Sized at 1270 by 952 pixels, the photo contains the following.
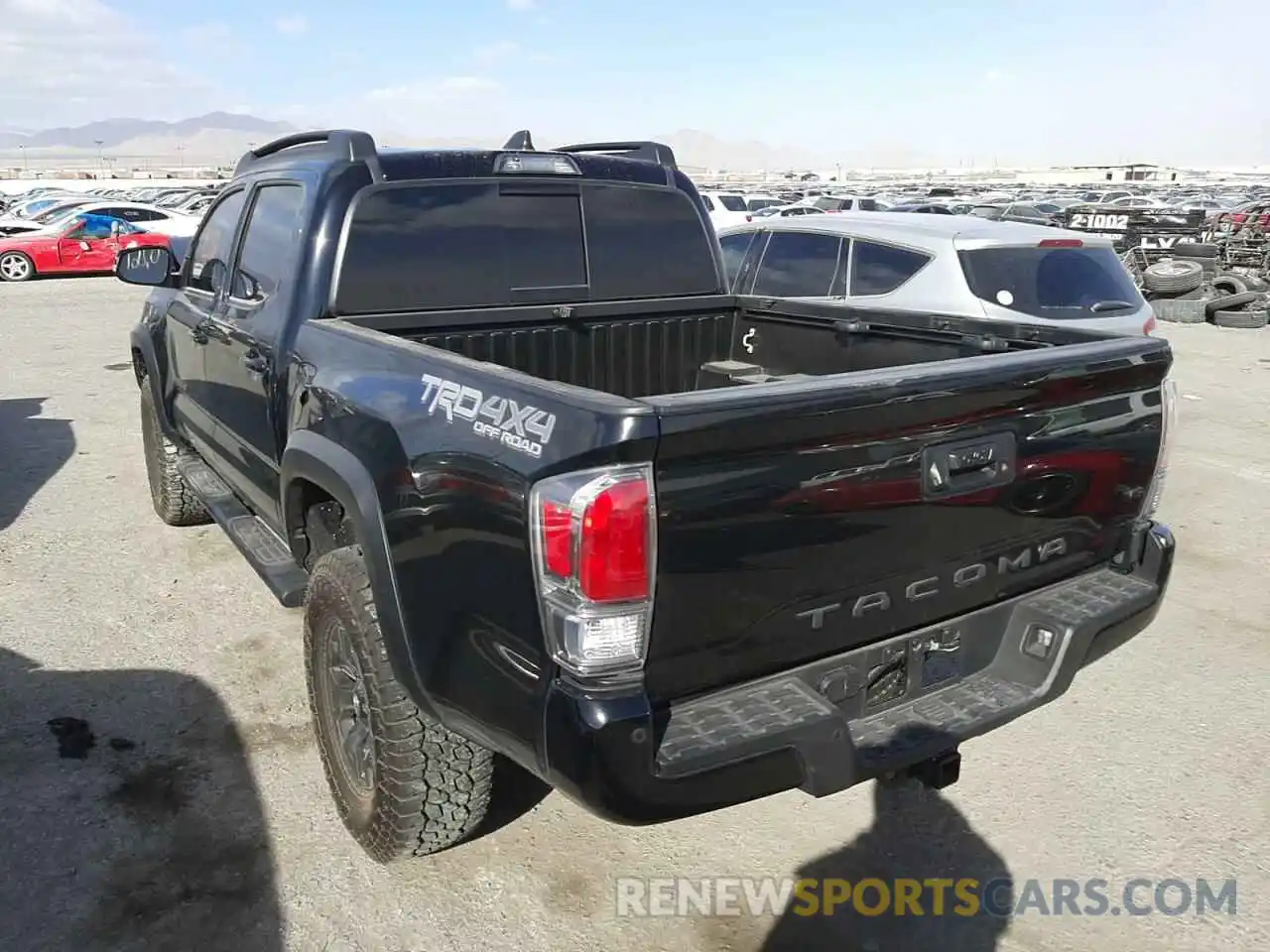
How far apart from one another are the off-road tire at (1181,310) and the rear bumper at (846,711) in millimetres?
14152

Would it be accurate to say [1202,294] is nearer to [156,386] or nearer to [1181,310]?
[1181,310]

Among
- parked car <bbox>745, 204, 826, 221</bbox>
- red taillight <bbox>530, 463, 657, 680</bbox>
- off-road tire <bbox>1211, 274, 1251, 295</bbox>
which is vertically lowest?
off-road tire <bbox>1211, 274, 1251, 295</bbox>

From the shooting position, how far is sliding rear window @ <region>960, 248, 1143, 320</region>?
271 inches

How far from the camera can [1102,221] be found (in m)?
18.2

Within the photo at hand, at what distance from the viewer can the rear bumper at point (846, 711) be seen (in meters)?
2.07

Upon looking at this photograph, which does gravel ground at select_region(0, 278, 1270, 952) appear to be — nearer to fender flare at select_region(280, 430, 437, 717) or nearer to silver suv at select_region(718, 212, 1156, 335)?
fender flare at select_region(280, 430, 437, 717)

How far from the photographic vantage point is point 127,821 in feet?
10.1

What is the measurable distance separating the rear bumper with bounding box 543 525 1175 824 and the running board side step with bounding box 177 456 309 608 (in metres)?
1.65

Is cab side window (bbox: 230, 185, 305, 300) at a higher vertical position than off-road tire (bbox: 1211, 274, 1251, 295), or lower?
higher

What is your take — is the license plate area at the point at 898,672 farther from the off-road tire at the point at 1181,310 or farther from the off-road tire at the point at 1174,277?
the off-road tire at the point at 1174,277

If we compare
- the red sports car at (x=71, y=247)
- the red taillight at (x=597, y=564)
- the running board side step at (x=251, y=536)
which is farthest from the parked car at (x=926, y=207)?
the red taillight at (x=597, y=564)

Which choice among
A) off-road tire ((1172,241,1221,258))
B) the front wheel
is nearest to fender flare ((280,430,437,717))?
off-road tire ((1172,241,1221,258))

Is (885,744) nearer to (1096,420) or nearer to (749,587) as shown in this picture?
(749,587)

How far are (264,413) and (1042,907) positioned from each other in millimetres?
3088
